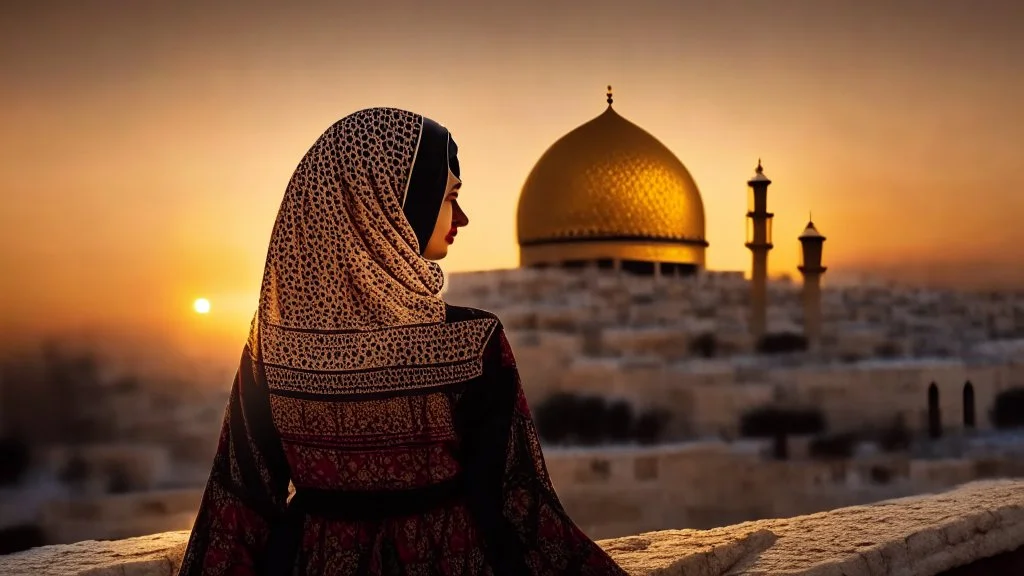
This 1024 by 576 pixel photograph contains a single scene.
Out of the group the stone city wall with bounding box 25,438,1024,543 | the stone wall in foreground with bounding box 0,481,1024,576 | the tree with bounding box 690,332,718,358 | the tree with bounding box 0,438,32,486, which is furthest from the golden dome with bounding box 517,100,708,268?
the stone wall in foreground with bounding box 0,481,1024,576

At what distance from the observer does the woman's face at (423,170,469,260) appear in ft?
3.81

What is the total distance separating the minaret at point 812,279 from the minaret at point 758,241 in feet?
1.29

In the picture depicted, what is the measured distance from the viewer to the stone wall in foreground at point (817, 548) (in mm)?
1981

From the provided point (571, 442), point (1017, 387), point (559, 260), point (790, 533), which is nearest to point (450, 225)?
point (790, 533)

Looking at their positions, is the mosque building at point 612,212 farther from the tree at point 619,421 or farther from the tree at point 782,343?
the tree at point 619,421

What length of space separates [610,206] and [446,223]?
1200cm

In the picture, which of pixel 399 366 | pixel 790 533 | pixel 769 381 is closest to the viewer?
pixel 399 366

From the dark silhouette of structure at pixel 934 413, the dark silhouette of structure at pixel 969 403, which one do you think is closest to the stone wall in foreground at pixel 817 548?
the dark silhouette of structure at pixel 934 413

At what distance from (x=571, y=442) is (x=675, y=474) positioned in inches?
65.3

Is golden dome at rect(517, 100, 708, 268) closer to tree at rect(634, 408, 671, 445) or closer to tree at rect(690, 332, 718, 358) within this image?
tree at rect(690, 332, 718, 358)

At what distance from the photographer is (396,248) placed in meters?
1.12

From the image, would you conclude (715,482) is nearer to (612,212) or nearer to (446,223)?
(612,212)

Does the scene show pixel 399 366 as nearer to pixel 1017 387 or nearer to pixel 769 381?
pixel 769 381

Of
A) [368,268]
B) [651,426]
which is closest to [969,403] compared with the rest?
[651,426]
